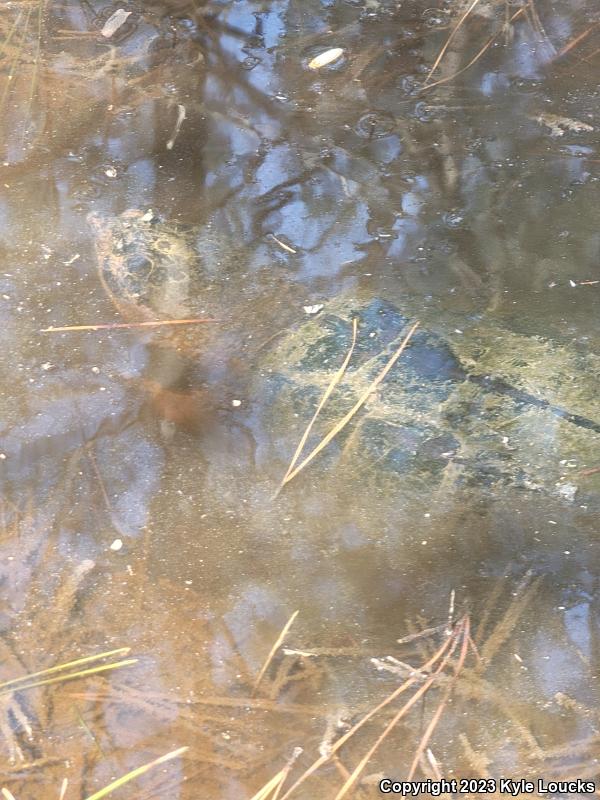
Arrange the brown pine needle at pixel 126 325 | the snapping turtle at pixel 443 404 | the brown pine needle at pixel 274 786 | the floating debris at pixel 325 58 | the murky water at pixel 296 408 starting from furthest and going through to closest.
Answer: the floating debris at pixel 325 58, the brown pine needle at pixel 126 325, the snapping turtle at pixel 443 404, the murky water at pixel 296 408, the brown pine needle at pixel 274 786

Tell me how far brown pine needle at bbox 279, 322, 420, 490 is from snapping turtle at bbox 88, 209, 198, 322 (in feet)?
2.42

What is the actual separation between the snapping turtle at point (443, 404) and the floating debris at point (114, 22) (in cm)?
260

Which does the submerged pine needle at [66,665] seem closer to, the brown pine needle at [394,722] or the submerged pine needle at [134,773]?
the submerged pine needle at [134,773]

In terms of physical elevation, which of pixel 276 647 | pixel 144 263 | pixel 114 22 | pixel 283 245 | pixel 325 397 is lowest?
pixel 276 647

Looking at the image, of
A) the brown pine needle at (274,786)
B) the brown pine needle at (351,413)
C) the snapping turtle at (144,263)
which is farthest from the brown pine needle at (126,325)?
the brown pine needle at (274,786)

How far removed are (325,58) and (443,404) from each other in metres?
2.36

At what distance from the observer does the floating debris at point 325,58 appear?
4.32m

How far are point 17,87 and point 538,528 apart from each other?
3415 millimetres

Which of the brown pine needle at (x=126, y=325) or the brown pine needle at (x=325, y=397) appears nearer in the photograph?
the brown pine needle at (x=325, y=397)

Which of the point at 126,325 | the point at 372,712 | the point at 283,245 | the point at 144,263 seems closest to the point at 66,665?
the point at 372,712

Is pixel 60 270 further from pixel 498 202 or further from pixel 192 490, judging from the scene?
pixel 498 202

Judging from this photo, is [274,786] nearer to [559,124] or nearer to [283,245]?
[283,245]

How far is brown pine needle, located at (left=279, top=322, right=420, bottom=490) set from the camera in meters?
2.65

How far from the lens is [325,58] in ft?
14.3
